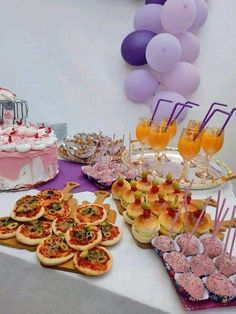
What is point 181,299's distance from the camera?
0.70 m

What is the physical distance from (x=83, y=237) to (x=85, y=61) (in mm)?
2006

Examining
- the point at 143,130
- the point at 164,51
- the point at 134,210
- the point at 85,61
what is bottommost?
the point at 134,210

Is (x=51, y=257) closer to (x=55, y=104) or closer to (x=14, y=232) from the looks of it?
(x=14, y=232)

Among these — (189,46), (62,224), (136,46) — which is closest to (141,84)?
(136,46)

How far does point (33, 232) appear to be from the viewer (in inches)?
36.1

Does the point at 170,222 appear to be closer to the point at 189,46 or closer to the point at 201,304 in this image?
the point at 201,304

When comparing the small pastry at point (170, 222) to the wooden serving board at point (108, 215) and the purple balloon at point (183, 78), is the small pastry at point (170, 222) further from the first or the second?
the purple balloon at point (183, 78)

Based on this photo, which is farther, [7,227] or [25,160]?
[25,160]

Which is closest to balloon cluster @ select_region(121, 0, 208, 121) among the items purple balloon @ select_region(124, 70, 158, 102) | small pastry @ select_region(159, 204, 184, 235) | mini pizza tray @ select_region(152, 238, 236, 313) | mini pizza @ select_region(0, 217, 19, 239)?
purple balloon @ select_region(124, 70, 158, 102)

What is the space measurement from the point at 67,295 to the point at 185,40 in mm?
1879

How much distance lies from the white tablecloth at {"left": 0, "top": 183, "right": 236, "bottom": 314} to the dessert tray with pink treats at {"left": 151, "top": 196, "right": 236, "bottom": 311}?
3 cm

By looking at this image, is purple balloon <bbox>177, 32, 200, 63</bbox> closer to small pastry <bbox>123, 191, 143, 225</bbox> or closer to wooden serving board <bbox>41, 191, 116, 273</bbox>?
wooden serving board <bbox>41, 191, 116, 273</bbox>

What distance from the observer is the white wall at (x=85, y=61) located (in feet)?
7.73

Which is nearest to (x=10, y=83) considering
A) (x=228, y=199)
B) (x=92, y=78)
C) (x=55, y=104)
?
(x=55, y=104)
